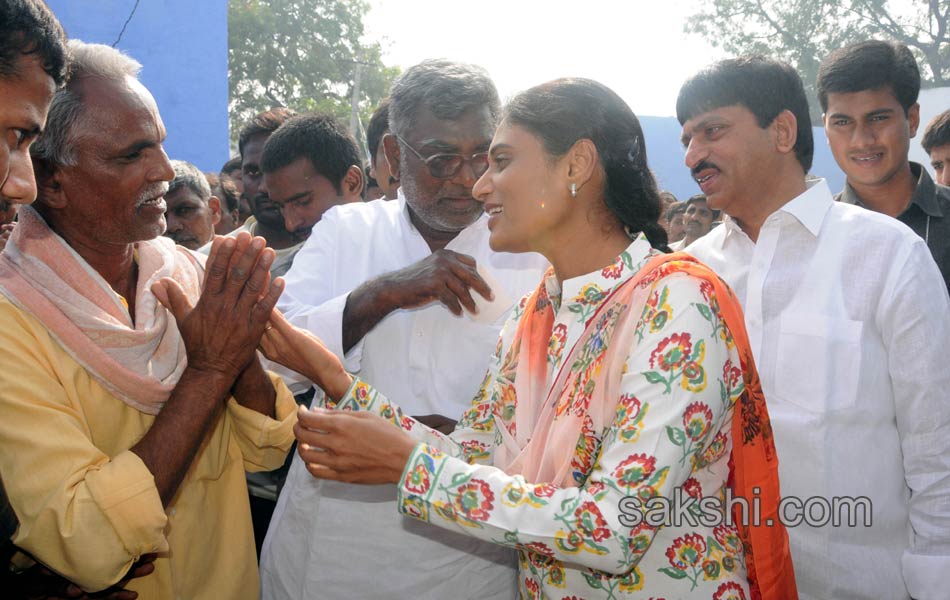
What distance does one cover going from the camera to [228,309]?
6.63ft

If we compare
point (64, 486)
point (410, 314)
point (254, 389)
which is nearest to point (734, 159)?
point (410, 314)

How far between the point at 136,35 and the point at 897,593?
38.7 feet

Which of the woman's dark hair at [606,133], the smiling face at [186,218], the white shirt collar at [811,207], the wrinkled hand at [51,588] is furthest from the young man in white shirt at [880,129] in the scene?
the smiling face at [186,218]

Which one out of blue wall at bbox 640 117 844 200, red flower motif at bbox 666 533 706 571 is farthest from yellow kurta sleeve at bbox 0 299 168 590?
blue wall at bbox 640 117 844 200

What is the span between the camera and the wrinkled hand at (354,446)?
1914 millimetres

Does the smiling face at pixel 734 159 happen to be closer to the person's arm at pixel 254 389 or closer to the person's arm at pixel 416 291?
the person's arm at pixel 416 291

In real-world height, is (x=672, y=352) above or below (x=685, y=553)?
above

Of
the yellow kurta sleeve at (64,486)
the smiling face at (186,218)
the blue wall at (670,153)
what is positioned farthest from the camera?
the blue wall at (670,153)

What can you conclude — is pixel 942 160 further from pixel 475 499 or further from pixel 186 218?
pixel 186 218

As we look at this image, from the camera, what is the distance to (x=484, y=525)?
5.72 feet

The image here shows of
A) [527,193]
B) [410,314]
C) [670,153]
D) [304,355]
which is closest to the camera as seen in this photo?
[527,193]

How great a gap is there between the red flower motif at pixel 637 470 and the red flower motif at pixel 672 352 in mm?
194

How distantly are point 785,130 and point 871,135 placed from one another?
975 millimetres

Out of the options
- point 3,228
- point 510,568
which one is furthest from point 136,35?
point 510,568
